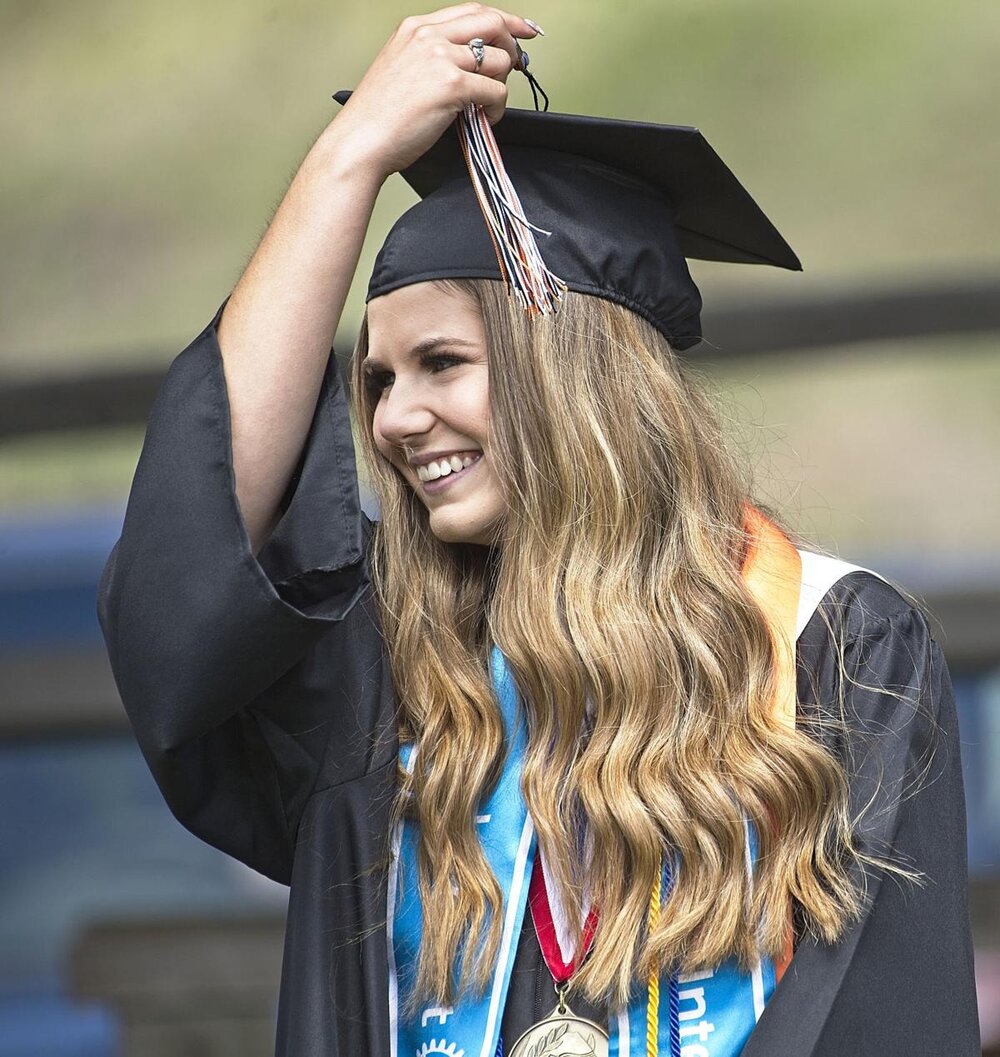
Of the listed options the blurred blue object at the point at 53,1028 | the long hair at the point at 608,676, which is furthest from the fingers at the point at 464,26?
the blurred blue object at the point at 53,1028

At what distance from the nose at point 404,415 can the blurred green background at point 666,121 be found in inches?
97.3

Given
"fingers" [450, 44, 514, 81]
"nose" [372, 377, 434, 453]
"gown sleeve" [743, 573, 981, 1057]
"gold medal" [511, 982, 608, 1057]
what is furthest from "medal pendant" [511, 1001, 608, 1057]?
"fingers" [450, 44, 514, 81]

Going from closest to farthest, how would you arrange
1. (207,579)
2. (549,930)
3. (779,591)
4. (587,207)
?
(207,579) → (549,930) → (779,591) → (587,207)

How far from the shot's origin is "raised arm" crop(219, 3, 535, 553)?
1730mm

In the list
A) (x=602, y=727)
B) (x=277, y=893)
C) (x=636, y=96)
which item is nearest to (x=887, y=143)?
(x=636, y=96)

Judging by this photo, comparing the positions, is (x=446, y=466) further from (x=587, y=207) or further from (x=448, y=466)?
(x=587, y=207)

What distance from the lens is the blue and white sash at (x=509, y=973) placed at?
5.61ft

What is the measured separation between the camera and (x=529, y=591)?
189 centimetres

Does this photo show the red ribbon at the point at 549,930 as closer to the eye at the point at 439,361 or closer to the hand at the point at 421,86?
the eye at the point at 439,361

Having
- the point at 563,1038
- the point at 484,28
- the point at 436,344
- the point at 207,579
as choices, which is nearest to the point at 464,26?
the point at 484,28

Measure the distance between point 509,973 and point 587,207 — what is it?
94 centimetres

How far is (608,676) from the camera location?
1.82 meters

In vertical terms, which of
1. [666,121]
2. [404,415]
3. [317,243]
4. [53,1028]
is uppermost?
[666,121]

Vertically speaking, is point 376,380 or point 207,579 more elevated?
point 376,380
